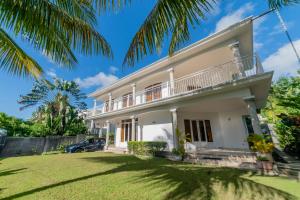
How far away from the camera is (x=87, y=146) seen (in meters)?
17.0

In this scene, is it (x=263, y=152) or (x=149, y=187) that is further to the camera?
(x=263, y=152)

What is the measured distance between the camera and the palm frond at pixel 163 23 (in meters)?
2.42

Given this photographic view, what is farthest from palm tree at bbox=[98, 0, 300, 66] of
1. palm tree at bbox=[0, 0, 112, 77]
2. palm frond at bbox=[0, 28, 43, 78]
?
palm frond at bbox=[0, 28, 43, 78]

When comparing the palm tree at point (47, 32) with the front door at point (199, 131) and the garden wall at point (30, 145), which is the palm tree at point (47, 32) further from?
the garden wall at point (30, 145)

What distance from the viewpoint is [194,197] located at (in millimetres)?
4113

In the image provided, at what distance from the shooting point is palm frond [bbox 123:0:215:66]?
2418mm

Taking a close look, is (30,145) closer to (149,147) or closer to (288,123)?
(149,147)

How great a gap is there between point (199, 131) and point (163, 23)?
11.7 metres

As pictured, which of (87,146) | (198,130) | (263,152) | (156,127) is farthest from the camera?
(87,146)

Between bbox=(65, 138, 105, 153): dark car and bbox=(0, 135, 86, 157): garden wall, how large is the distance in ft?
10.9

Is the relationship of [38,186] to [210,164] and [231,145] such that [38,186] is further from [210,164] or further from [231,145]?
[231,145]

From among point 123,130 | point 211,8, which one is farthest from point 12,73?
point 123,130

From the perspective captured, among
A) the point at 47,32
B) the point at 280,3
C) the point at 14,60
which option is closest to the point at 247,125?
the point at 280,3

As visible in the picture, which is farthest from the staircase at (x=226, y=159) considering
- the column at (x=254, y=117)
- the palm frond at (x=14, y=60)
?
the palm frond at (x=14, y=60)
